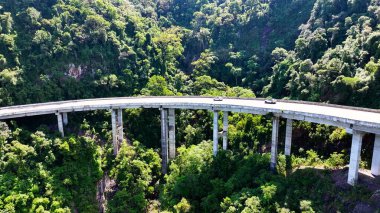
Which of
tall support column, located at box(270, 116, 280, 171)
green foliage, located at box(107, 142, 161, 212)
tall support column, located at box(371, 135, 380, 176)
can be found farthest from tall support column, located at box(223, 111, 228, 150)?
tall support column, located at box(371, 135, 380, 176)

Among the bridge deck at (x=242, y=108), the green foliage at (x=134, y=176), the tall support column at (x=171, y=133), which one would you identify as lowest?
the green foliage at (x=134, y=176)

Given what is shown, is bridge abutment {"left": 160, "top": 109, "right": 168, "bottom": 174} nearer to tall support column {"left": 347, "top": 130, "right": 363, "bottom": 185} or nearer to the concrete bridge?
the concrete bridge

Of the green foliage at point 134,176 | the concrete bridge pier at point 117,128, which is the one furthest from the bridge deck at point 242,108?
the green foliage at point 134,176

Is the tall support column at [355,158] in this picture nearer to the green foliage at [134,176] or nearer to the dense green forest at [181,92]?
the dense green forest at [181,92]

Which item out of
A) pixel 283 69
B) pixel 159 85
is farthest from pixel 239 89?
pixel 159 85

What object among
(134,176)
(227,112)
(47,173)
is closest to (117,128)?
(134,176)

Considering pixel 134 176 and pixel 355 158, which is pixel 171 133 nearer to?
pixel 134 176
